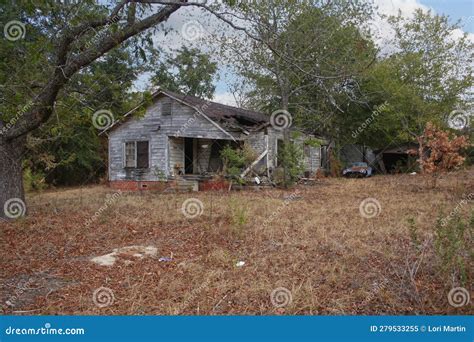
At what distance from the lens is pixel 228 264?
5.68 metres

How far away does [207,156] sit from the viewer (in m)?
20.0

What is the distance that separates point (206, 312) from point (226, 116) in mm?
14306

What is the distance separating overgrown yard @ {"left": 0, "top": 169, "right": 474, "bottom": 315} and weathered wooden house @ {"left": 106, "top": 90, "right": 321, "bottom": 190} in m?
8.25

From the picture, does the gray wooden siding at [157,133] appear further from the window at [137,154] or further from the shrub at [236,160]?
the shrub at [236,160]

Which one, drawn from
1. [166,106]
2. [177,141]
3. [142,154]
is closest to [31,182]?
[142,154]

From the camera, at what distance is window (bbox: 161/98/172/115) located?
18.3 meters

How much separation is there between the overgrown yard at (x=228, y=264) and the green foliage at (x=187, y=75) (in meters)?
22.2

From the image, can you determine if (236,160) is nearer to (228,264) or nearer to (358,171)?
(228,264)

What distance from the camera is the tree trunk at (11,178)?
28.8ft

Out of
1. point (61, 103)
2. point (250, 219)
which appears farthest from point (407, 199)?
point (61, 103)

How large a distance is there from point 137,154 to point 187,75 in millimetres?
13402

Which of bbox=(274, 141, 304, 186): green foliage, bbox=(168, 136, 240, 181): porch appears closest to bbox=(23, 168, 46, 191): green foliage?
bbox=(168, 136, 240, 181): porch

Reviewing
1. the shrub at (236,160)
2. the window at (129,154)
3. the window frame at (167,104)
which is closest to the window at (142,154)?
the window at (129,154)

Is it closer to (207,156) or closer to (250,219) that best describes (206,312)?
(250,219)
